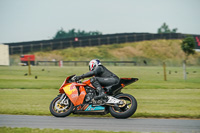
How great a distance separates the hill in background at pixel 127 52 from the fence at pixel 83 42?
3.91ft

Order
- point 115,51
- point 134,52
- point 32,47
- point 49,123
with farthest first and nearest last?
1. point 134,52
2. point 115,51
3. point 32,47
4. point 49,123

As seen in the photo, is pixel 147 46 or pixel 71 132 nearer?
pixel 71 132

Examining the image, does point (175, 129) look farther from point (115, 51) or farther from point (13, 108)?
point (115, 51)

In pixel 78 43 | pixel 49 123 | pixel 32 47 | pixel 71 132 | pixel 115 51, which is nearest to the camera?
pixel 71 132

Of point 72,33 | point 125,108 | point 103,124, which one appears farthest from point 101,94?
point 72,33

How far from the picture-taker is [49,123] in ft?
29.2

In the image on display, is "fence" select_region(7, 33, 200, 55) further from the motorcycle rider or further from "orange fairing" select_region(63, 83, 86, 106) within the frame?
the motorcycle rider

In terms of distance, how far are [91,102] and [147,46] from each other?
8043cm

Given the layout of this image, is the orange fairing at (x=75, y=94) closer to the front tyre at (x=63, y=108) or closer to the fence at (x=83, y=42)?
the front tyre at (x=63, y=108)

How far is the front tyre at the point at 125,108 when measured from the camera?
365 inches

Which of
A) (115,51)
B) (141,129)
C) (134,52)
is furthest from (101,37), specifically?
(141,129)

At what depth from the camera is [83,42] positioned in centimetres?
7506

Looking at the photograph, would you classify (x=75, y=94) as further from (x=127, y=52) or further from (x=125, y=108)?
(x=127, y=52)

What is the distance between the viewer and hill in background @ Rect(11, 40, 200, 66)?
72062 millimetres
